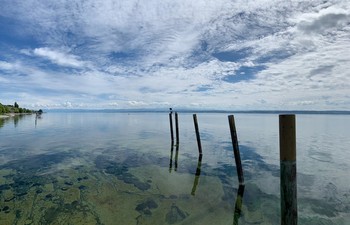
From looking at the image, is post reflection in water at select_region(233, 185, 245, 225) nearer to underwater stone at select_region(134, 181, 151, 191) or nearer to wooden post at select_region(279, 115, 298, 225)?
wooden post at select_region(279, 115, 298, 225)

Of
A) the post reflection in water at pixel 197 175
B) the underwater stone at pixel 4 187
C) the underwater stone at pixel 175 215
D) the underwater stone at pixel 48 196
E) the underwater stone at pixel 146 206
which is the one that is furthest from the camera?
the post reflection in water at pixel 197 175

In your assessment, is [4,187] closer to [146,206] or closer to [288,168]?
[146,206]

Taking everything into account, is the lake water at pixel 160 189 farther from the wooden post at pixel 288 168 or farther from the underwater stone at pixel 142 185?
the wooden post at pixel 288 168

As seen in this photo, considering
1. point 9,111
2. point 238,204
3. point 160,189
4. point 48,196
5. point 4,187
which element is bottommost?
point 238,204

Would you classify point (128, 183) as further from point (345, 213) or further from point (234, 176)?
point (345, 213)

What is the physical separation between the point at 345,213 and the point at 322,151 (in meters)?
14.3

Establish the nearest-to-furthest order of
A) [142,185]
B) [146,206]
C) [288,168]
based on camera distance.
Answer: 1. [288,168]
2. [146,206]
3. [142,185]

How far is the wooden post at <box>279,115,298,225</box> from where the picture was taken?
570cm

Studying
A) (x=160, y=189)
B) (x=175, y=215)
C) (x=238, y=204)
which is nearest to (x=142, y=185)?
(x=160, y=189)

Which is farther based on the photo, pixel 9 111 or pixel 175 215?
pixel 9 111

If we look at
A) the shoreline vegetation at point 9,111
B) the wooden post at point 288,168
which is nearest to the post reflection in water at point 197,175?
the wooden post at point 288,168

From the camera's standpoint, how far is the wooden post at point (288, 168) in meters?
5.70

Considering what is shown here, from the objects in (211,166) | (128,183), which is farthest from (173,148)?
(128,183)

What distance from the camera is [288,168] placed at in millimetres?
5820
